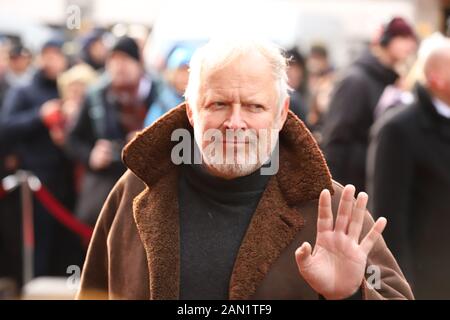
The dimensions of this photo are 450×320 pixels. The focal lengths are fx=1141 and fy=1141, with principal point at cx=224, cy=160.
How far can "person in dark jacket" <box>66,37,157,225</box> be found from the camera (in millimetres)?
7496

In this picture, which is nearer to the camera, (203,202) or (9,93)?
(203,202)

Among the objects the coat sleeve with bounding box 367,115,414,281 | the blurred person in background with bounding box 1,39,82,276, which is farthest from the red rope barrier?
the coat sleeve with bounding box 367,115,414,281

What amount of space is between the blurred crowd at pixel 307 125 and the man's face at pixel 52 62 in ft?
0.04

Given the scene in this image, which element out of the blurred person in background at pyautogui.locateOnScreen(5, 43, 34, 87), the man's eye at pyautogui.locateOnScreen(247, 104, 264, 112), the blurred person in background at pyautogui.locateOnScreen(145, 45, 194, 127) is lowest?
the man's eye at pyautogui.locateOnScreen(247, 104, 264, 112)

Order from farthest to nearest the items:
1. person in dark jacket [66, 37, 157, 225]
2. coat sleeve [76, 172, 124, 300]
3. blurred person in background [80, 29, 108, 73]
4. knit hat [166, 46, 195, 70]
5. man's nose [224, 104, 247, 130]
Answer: blurred person in background [80, 29, 108, 73], person in dark jacket [66, 37, 157, 225], knit hat [166, 46, 195, 70], coat sleeve [76, 172, 124, 300], man's nose [224, 104, 247, 130]

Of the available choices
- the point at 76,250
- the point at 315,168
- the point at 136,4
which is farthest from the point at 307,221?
the point at 136,4

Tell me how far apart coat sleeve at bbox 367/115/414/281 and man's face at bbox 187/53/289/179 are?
7.73 feet

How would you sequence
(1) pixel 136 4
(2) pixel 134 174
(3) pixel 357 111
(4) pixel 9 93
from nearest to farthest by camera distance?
(2) pixel 134 174 < (3) pixel 357 111 < (4) pixel 9 93 < (1) pixel 136 4

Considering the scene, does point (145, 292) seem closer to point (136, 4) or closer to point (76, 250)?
point (76, 250)

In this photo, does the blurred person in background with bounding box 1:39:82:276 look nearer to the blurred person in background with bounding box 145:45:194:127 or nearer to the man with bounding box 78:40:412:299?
the blurred person in background with bounding box 145:45:194:127

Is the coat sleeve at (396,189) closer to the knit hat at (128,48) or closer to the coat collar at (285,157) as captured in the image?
the coat collar at (285,157)

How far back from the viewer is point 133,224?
3533 millimetres

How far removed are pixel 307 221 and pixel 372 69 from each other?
14.9ft

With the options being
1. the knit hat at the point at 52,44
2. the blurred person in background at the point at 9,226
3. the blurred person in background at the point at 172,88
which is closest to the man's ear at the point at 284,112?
the blurred person in background at the point at 172,88
